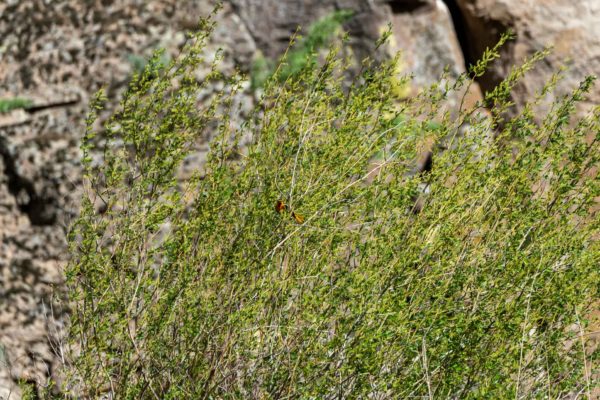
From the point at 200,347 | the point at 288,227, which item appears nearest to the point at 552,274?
the point at 288,227

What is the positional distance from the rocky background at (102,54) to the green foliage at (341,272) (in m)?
2.39

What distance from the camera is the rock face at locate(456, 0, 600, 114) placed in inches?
255

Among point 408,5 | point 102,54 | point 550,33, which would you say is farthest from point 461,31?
point 102,54

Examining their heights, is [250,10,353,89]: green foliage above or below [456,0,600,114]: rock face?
above

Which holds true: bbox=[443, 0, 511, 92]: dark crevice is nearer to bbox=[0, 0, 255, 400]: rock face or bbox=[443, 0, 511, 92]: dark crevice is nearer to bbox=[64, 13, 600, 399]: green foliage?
bbox=[0, 0, 255, 400]: rock face

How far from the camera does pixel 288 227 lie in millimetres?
3398

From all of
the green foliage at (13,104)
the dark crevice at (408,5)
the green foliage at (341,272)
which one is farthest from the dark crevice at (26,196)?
the dark crevice at (408,5)

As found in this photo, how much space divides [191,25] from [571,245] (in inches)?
143

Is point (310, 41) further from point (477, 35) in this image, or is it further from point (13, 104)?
point (13, 104)

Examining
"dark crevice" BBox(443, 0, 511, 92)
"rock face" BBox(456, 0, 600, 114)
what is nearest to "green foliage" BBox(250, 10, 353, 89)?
"dark crevice" BBox(443, 0, 511, 92)

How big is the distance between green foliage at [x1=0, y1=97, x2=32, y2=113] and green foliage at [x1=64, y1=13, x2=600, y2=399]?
2807 millimetres

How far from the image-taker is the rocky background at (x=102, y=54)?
602 cm

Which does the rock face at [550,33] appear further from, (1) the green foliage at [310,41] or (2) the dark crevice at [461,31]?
(1) the green foliage at [310,41]

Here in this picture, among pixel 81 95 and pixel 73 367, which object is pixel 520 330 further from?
pixel 81 95
